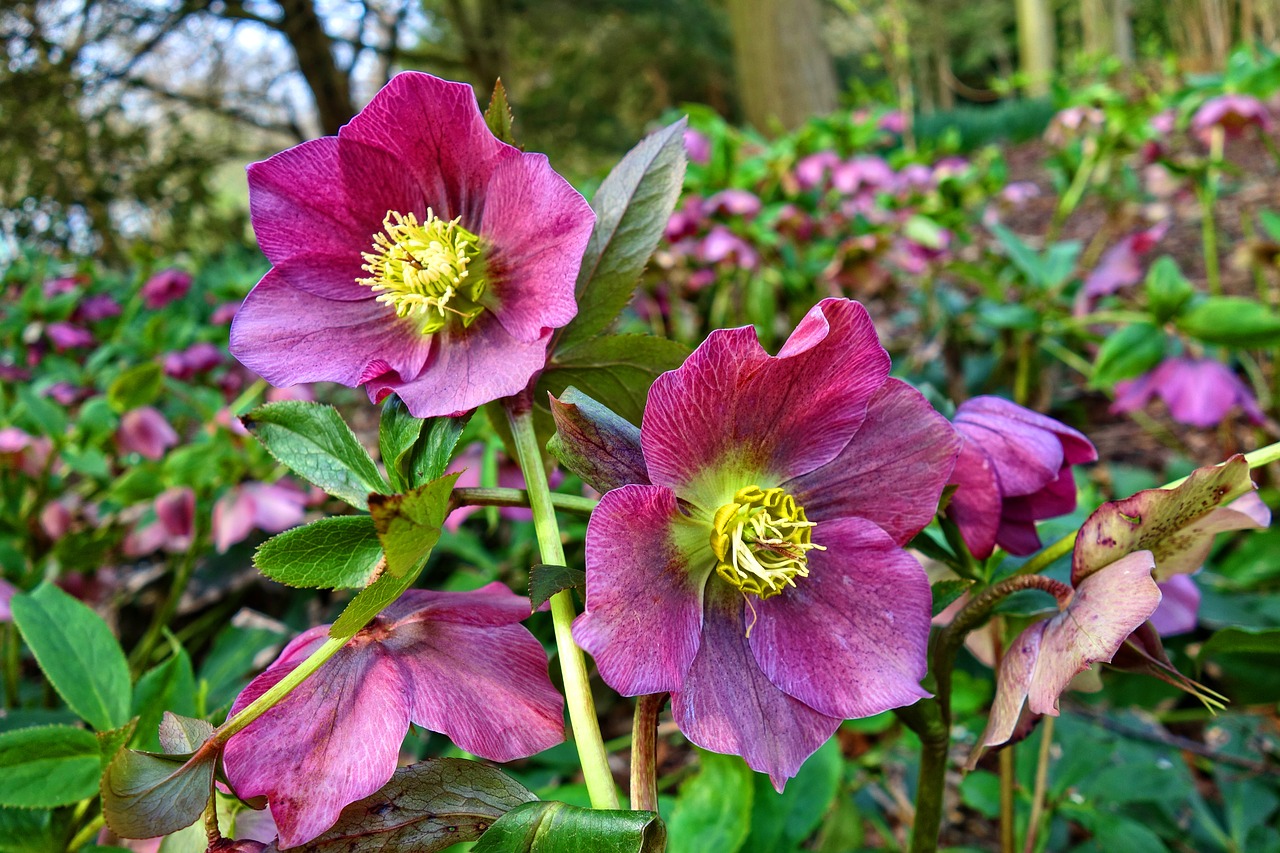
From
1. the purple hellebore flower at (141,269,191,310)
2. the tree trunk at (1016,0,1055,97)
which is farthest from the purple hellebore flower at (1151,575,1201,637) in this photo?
the tree trunk at (1016,0,1055,97)

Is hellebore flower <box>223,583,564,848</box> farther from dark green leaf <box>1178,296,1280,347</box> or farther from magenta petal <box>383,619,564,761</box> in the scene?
dark green leaf <box>1178,296,1280,347</box>

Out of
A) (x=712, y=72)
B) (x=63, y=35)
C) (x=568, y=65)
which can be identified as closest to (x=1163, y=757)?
(x=63, y=35)

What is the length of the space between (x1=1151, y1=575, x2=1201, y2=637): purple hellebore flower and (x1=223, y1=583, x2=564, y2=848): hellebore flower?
Result: 1.10ft

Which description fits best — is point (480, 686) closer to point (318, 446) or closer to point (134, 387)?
point (318, 446)

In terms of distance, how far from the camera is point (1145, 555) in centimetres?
29

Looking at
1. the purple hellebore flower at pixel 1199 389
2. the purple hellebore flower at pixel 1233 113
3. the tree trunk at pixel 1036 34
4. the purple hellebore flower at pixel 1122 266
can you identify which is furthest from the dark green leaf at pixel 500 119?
the tree trunk at pixel 1036 34

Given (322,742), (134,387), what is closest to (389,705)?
(322,742)

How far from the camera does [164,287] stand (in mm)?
1590

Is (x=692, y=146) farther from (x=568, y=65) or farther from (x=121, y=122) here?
(x=568, y=65)

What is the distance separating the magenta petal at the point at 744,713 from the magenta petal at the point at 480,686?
0.05m

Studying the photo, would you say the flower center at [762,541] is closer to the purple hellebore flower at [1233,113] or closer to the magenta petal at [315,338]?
the magenta petal at [315,338]

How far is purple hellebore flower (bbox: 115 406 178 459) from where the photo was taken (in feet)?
3.41

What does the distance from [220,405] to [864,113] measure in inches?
60.3

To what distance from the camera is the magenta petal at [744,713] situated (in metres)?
0.30
